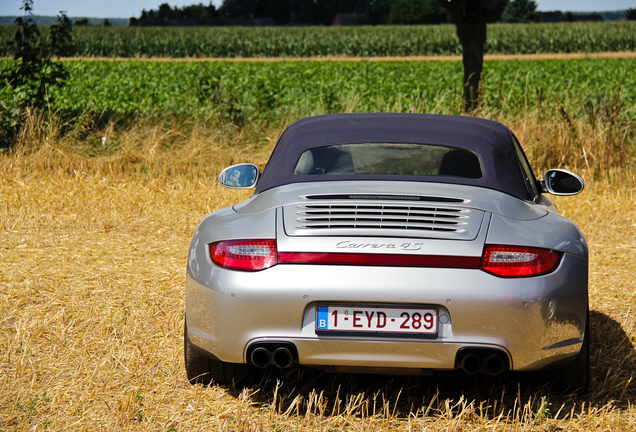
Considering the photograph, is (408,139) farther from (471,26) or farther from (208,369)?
(471,26)

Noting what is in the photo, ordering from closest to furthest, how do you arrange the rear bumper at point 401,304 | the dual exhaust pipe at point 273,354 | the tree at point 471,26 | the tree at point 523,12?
the rear bumper at point 401,304 < the dual exhaust pipe at point 273,354 < the tree at point 471,26 < the tree at point 523,12

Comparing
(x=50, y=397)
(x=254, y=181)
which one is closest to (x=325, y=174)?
(x=254, y=181)

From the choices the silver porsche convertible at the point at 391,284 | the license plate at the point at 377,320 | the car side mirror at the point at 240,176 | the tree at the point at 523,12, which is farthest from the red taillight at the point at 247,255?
the tree at the point at 523,12

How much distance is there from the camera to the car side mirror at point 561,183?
4309 mm

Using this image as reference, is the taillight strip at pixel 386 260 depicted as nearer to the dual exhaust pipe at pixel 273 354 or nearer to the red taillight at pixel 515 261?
the red taillight at pixel 515 261

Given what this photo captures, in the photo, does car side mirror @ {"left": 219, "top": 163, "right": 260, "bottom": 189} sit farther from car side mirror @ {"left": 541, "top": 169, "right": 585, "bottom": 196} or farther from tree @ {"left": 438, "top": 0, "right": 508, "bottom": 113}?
tree @ {"left": 438, "top": 0, "right": 508, "bottom": 113}

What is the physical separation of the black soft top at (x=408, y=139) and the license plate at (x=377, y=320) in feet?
2.65

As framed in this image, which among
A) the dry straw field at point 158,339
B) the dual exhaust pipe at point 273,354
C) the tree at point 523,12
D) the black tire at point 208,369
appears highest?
the tree at point 523,12

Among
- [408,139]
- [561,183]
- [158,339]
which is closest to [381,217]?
[408,139]

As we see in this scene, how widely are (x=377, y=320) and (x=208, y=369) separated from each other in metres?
1.05

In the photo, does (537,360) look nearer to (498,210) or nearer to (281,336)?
(498,210)

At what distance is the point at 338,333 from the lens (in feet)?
9.92

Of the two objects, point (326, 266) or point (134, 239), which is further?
point (134, 239)

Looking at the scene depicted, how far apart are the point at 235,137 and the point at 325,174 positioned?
796cm
